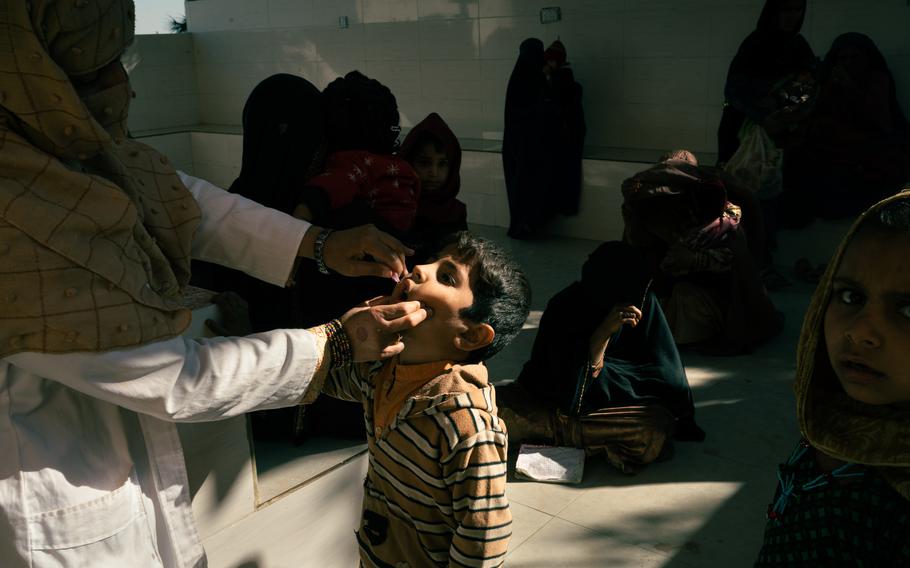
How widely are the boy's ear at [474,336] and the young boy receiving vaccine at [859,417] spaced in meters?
0.66

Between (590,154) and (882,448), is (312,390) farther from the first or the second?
(590,154)

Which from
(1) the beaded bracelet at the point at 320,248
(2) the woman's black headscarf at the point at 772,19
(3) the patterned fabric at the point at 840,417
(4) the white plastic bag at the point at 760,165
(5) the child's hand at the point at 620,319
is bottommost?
(5) the child's hand at the point at 620,319

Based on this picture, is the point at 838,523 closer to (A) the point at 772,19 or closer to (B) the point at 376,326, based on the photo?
(B) the point at 376,326

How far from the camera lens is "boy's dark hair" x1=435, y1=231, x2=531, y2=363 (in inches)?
73.3

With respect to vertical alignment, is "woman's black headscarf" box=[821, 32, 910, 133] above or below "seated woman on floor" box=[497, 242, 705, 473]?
above

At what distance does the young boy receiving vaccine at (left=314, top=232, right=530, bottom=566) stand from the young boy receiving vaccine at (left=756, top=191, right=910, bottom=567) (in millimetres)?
529

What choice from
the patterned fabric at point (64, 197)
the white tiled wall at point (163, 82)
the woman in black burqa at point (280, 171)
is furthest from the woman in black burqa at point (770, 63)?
the white tiled wall at point (163, 82)

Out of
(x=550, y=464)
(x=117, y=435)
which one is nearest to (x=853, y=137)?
(x=550, y=464)

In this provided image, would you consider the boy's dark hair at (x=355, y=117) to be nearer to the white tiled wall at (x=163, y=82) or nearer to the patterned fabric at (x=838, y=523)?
the patterned fabric at (x=838, y=523)

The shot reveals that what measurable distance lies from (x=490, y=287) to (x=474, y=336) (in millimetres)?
112

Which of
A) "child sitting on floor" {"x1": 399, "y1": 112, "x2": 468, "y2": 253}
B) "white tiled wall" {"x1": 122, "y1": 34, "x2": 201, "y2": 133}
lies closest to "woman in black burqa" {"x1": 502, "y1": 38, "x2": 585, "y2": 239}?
"child sitting on floor" {"x1": 399, "y1": 112, "x2": 468, "y2": 253}

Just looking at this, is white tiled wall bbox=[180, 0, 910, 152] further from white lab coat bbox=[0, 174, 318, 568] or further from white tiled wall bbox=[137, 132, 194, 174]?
white lab coat bbox=[0, 174, 318, 568]

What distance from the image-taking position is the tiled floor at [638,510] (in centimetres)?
230

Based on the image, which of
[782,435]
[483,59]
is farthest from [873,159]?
[483,59]
